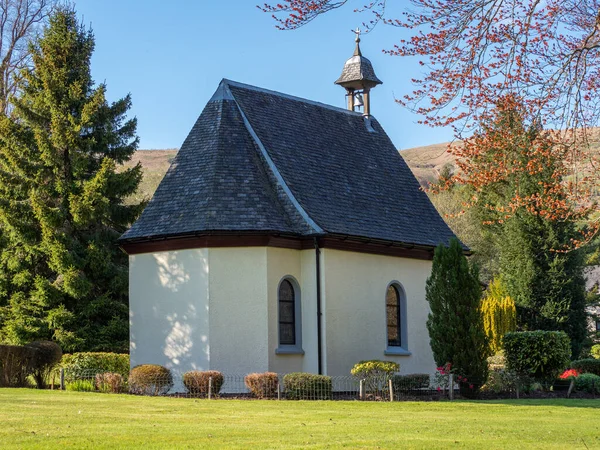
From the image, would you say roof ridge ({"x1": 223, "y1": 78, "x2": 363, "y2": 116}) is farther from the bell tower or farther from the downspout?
the downspout

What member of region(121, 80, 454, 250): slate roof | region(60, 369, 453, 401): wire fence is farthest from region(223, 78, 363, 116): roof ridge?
region(60, 369, 453, 401): wire fence

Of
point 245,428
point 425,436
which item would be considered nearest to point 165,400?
point 245,428

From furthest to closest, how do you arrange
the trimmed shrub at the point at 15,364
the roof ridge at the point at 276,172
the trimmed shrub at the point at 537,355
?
the trimmed shrub at the point at 537,355, the roof ridge at the point at 276,172, the trimmed shrub at the point at 15,364

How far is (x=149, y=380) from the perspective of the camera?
22703mm

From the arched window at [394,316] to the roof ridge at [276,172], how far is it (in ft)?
14.4

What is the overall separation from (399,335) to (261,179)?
273 inches

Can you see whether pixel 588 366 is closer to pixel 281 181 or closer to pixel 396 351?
pixel 396 351

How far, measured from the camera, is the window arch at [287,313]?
25.0 m

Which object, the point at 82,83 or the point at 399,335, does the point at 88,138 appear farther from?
the point at 399,335

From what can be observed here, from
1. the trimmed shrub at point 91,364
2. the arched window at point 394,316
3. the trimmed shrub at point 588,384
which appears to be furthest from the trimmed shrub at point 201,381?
the trimmed shrub at point 588,384

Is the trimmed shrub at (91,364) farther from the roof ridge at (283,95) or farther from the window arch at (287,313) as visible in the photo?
the roof ridge at (283,95)

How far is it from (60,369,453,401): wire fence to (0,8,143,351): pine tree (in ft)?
18.8

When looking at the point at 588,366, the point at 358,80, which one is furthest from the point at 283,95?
the point at 588,366

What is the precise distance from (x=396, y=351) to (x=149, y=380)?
27.5ft
